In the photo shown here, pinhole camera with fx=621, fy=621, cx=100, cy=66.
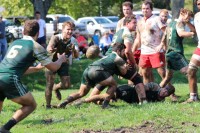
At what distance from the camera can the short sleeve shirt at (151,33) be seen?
13.1m

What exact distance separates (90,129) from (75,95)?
242 cm

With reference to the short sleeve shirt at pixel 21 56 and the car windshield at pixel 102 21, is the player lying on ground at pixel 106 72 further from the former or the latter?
the car windshield at pixel 102 21

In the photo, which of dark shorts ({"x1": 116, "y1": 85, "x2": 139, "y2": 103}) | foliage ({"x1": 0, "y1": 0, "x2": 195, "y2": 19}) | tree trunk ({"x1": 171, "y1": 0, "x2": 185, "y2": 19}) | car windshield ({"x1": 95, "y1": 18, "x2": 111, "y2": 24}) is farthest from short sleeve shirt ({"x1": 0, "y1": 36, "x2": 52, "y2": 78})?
foliage ({"x1": 0, "y1": 0, "x2": 195, "y2": 19})

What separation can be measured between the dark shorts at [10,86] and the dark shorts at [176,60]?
4.59 metres

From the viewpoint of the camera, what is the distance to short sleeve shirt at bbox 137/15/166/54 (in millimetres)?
13070

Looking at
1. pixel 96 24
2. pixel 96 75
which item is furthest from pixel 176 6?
pixel 96 75

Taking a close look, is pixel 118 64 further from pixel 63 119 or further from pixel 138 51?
pixel 138 51

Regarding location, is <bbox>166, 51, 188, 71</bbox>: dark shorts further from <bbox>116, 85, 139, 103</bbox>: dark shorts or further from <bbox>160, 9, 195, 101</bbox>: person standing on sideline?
<bbox>116, 85, 139, 103</bbox>: dark shorts

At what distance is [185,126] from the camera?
367 inches

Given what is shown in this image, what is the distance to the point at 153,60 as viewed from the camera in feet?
43.0

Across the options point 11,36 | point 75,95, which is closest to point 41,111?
point 75,95

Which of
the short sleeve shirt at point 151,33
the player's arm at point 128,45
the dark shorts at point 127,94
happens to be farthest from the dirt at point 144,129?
the short sleeve shirt at point 151,33

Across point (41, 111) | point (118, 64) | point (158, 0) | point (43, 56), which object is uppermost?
point (43, 56)

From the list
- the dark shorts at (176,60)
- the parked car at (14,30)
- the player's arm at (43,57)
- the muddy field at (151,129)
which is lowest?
the parked car at (14,30)
